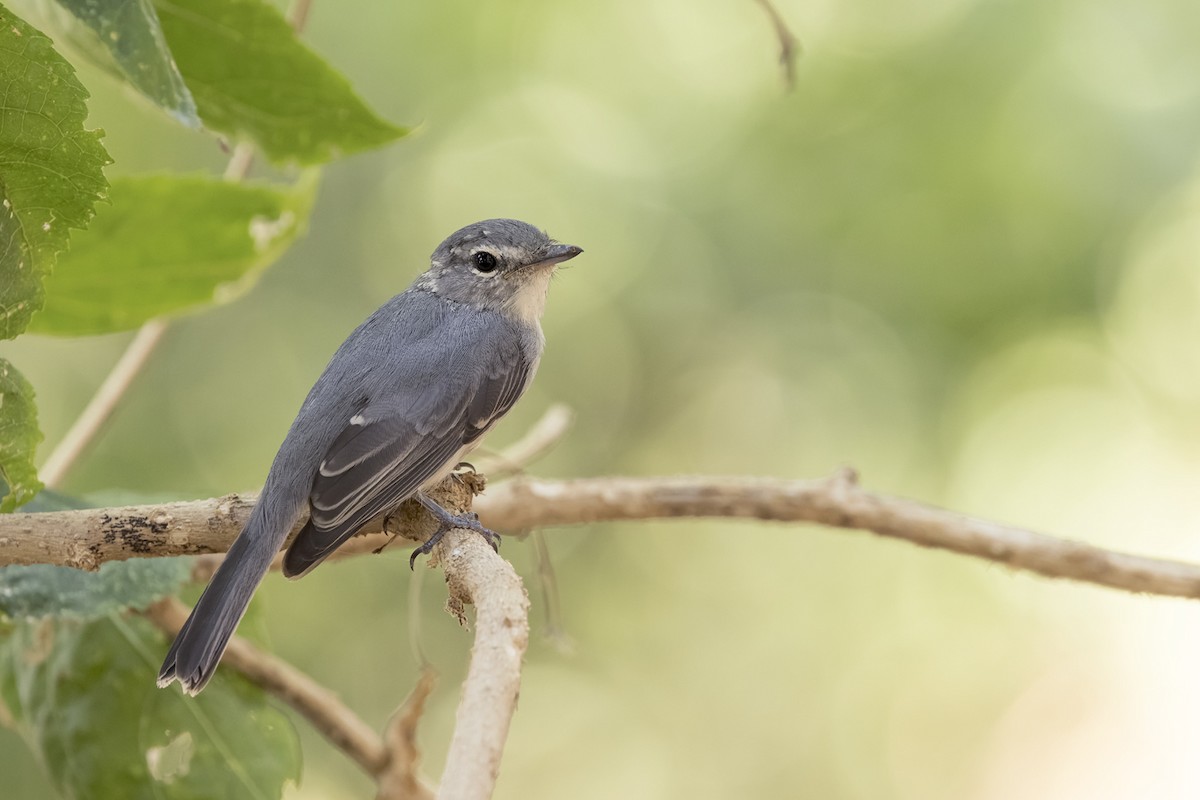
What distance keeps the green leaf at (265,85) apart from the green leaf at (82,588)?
910mm

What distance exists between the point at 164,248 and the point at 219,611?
3.25ft

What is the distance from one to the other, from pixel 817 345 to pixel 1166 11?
253 cm

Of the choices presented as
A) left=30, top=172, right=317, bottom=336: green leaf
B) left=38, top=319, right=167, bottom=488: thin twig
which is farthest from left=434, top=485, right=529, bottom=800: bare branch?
left=38, top=319, right=167, bottom=488: thin twig

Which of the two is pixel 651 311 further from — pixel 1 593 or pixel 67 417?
pixel 1 593

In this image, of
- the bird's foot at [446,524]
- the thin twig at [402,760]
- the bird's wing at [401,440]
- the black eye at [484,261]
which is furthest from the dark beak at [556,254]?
the thin twig at [402,760]

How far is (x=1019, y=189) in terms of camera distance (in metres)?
5.83

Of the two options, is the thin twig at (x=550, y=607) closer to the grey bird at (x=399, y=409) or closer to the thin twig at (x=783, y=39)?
the grey bird at (x=399, y=409)

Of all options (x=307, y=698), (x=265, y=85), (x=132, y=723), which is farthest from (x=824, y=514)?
(x=132, y=723)

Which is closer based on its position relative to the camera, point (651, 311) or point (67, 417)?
point (67, 417)

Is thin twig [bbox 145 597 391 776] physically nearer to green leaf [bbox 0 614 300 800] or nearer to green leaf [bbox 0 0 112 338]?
green leaf [bbox 0 614 300 800]

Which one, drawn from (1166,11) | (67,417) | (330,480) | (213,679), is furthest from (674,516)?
(67,417)

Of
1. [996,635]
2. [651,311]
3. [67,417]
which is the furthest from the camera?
[651,311]

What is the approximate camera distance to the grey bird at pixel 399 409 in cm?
233

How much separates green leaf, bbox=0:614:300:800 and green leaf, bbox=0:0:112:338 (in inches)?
42.9
